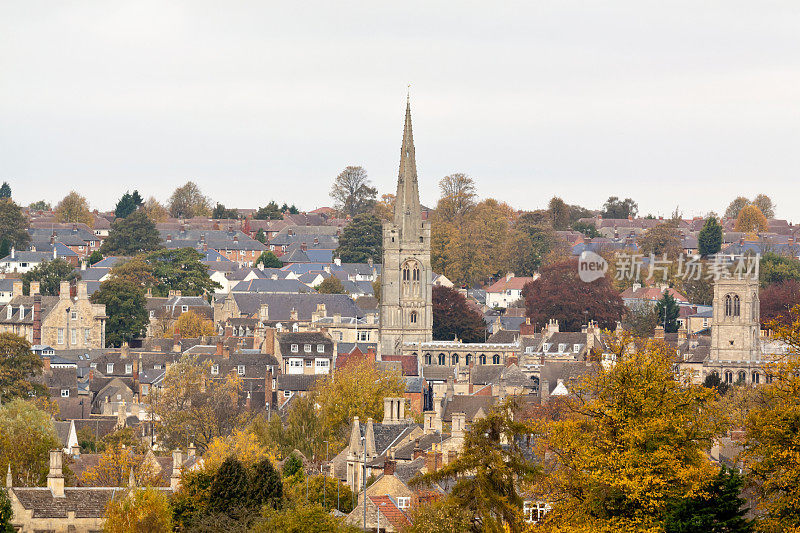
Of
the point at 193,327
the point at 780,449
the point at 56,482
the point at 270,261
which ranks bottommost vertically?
the point at 56,482

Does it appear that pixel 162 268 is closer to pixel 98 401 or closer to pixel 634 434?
pixel 98 401

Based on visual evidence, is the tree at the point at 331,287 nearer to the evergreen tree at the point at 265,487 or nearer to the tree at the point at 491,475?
the evergreen tree at the point at 265,487

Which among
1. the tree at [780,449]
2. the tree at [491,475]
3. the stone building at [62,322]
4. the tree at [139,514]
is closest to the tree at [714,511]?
the tree at [780,449]

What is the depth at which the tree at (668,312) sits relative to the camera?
126 metres

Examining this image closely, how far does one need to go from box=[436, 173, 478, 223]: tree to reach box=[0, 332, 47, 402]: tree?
3524 inches

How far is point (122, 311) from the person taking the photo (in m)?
120

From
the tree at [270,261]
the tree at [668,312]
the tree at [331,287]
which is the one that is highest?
the tree at [270,261]

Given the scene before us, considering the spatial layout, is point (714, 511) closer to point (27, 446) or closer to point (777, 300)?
point (27, 446)

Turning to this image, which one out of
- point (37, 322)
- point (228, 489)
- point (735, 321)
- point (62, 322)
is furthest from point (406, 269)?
point (228, 489)

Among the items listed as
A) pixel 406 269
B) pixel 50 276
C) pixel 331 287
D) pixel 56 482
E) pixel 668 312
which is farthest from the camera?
pixel 331 287

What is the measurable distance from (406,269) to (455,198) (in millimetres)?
65565

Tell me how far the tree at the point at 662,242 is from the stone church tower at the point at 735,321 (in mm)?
49639

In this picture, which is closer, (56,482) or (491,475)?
(491,475)

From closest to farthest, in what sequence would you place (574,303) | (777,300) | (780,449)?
1. (780,449)
2. (777,300)
3. (574,303)
